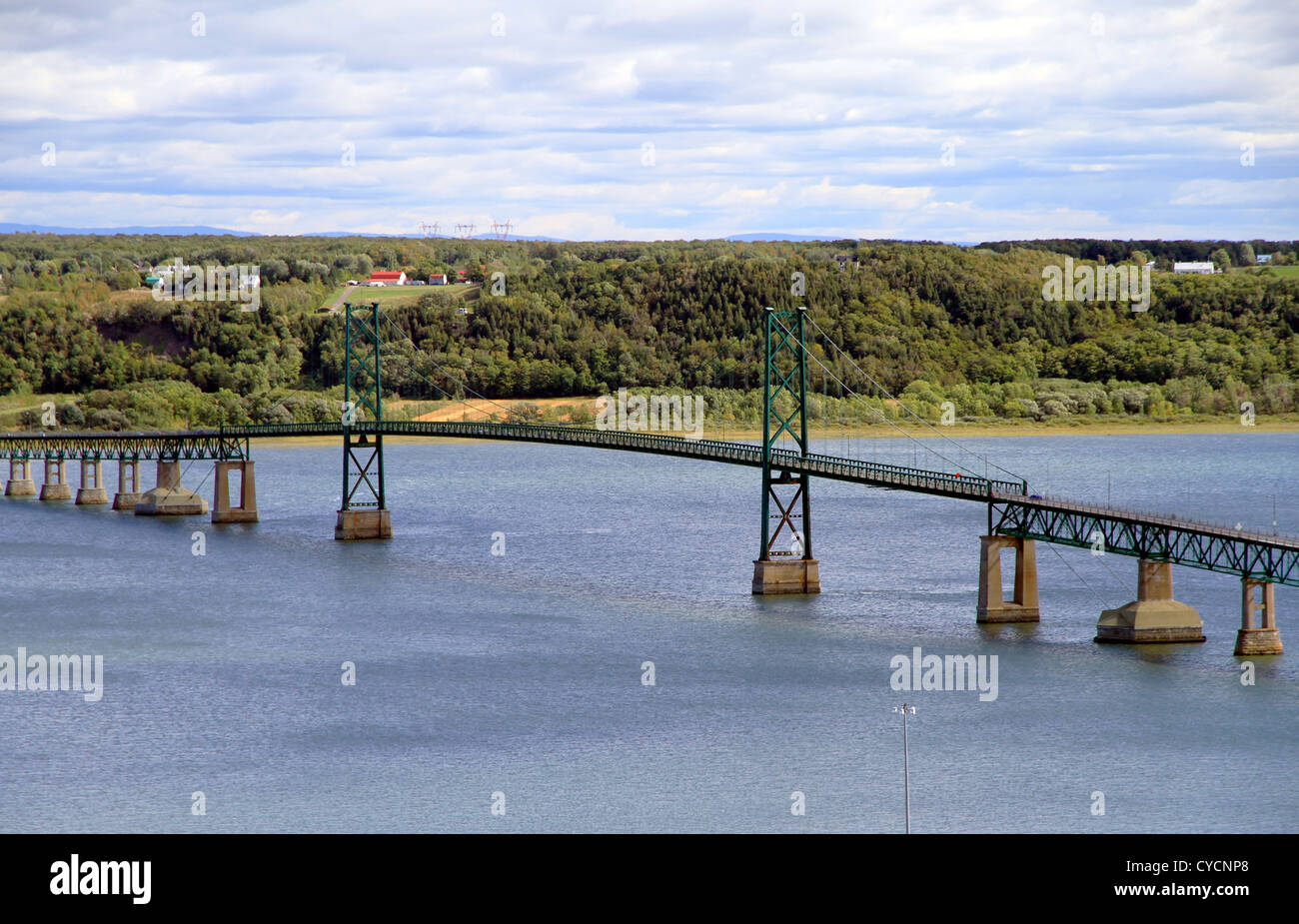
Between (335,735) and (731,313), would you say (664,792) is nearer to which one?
(335,735)

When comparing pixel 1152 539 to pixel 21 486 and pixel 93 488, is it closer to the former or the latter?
pixel 93 488

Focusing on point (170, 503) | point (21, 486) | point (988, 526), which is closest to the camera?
point (988, 526)

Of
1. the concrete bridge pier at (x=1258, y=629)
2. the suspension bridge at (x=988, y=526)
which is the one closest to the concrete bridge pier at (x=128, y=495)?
the suspension bridge at (x=988, y=526)

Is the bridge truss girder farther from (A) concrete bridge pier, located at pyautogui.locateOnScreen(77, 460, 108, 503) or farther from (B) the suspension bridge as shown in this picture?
(A) concrete bridge pier, located at pyautogui.locateOnScreen(77, 460, 108, 503)

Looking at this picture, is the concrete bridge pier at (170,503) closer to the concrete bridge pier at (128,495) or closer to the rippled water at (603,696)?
the concrete bridge pier at (128,495)

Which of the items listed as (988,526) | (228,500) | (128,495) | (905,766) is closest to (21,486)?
(128,495)
